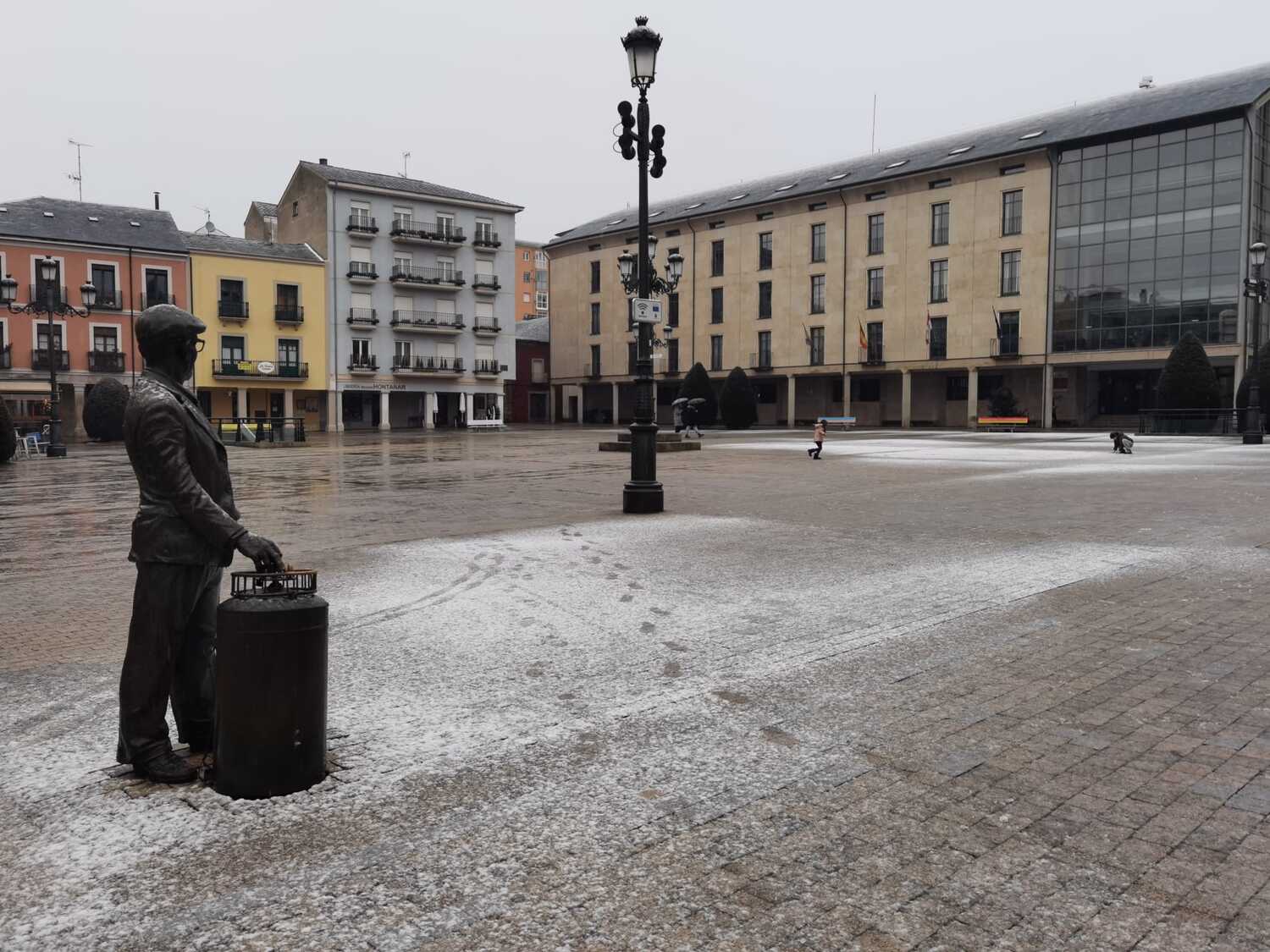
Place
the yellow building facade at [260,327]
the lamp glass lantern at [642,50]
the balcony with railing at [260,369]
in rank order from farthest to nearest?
the balcony with railing at [260,369]
the yellow building facade at [260,327]
the lamp glass lantern at [642,50]

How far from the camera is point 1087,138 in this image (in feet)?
137

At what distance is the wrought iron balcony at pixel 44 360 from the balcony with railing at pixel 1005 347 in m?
43.7

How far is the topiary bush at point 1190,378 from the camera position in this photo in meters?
32.4

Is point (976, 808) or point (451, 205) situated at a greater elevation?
point (451, 205)

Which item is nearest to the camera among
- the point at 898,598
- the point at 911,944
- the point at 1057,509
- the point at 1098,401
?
the point at 911,944

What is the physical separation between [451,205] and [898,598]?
54263 mm

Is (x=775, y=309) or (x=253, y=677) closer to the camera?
(x=253, y=677)

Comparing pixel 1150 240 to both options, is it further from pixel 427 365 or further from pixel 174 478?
pixel 174 478

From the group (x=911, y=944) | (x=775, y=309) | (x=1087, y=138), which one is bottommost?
(x=911, y=944)

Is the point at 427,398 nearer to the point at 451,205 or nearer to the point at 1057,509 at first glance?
the point at 451,205

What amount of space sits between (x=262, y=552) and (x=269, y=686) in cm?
45

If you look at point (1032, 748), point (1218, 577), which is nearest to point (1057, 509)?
point (1218, 577)

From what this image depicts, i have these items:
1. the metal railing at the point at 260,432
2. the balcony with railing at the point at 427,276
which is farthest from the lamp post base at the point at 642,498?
the balcony with railing at the point at 427,276

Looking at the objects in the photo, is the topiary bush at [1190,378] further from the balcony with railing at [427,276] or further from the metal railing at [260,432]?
the balcony with railing at [427,276]
